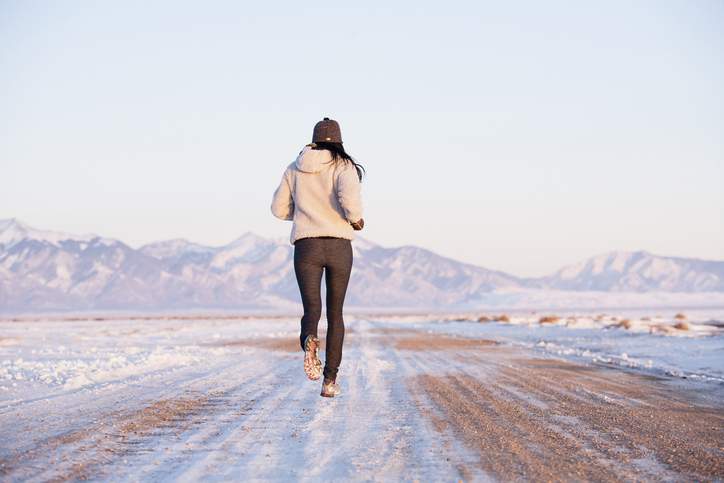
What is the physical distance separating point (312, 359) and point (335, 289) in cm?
71

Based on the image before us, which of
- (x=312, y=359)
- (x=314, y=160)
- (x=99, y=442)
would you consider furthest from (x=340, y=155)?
(x=99, y=442)

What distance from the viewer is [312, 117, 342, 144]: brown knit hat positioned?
287 inches

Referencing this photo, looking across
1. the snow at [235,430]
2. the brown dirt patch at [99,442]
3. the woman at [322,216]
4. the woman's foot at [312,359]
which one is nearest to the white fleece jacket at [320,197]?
the woman at [322,216]

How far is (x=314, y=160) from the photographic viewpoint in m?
7.18

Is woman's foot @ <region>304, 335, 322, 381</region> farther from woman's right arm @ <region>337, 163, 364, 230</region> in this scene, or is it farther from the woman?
woman's right arm @ <region>337, 163, 364, 230</region>

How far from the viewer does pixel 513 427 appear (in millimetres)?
5879

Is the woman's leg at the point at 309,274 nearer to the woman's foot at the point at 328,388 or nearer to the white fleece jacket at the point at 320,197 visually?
the white fleece jacket at the point at 320,197

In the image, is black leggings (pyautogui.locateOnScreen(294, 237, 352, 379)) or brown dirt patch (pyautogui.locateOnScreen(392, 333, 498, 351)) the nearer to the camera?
black leggings (pyautogui.locateOnScreen(294, 237, 352, 379))

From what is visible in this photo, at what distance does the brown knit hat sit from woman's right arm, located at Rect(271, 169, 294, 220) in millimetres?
421

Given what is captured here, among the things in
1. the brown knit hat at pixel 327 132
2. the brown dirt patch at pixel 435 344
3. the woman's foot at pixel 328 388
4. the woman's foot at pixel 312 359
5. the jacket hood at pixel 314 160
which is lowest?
the brown dirt patch at pixel 435 344

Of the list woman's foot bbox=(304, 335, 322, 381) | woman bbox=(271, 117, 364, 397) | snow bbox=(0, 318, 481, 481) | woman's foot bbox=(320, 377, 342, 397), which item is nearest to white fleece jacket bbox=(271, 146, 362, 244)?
woman bbox=(271, 117, 364, 397)

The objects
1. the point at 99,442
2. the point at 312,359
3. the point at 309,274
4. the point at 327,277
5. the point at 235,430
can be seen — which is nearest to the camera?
the point at 99,442

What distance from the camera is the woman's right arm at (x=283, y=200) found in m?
7.41

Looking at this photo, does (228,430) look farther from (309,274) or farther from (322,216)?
(322,216)
